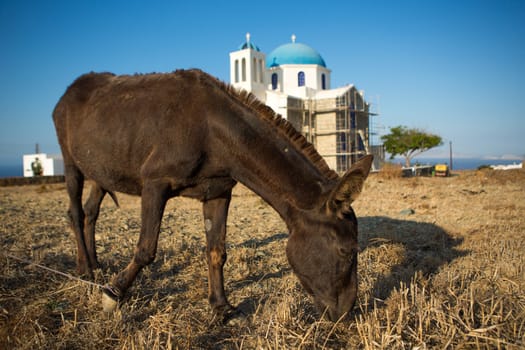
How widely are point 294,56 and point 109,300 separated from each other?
168 feet

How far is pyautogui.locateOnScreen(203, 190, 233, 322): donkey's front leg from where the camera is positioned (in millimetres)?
4098

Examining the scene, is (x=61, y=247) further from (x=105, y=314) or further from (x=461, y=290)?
(x=461, y=290)

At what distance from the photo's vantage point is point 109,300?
373 centimetres

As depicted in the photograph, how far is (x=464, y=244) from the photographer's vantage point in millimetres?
6305

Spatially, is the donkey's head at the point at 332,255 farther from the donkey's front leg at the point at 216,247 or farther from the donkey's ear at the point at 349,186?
the donkey's front leg at the point at 216,247

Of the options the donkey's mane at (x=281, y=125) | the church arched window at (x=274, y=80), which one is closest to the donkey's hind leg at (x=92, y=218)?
the donkey's mane at (x=281, y=125)

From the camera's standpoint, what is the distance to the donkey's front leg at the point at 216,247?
4098mm

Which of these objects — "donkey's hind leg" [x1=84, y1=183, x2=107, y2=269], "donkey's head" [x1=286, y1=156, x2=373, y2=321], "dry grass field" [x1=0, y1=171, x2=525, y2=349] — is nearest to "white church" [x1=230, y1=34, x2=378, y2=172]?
"dry grass field" [x1=0, y1=171, x2=525, y2=349]

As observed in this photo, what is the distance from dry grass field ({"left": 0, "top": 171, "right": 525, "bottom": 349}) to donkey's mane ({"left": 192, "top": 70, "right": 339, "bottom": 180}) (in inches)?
49.8

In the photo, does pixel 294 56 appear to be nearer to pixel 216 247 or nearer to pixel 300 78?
pixel 300 78

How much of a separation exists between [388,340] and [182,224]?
6336 mm

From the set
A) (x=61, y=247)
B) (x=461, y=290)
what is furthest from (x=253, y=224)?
(x=461, y=290)

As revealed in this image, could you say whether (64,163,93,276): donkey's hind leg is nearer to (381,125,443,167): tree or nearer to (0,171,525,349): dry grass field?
(0,171,525,349): dry grass field

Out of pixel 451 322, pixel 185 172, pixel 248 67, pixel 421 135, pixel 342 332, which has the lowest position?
pixel 342 332
